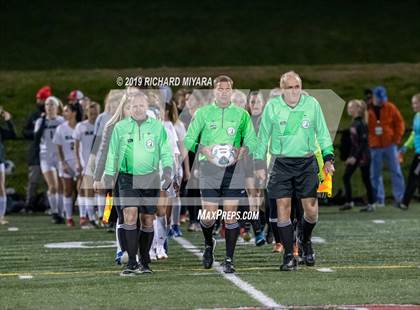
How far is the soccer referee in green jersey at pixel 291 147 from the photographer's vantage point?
12.9 meters

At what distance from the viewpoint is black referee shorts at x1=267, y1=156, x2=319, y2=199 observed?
42.5 feet

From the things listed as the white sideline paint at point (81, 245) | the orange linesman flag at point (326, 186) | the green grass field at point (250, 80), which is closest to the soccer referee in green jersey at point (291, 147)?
the orange linesman flag at point (326, 186)

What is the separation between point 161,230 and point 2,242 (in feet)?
11.1

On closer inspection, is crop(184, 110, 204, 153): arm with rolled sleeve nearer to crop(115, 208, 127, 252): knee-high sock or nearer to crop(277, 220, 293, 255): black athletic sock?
crop(115, 208, 127, 252): knee-high sock

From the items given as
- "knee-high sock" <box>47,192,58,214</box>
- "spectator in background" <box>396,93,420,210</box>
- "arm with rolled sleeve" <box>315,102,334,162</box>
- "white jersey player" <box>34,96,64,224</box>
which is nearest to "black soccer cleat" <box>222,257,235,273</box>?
"arm with rolled sleeve" <box>315,102,334,162</box>

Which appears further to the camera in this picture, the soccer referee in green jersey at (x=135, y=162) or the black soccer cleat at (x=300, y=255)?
the black soccer cleat at (x=300, y=255)

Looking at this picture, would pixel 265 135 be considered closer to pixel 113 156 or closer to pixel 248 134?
pixel 248 134

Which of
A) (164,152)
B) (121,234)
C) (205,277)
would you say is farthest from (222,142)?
(205,277)

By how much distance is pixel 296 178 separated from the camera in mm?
13000

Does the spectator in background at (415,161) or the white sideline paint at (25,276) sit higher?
the spectator in background at (415,161)

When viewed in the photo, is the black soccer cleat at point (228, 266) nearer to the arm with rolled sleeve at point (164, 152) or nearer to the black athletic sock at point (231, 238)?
the black athletic sock at point (231, 238)

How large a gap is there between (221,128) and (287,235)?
1.23 meters

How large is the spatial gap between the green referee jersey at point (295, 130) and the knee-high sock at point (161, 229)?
2006 millimetres

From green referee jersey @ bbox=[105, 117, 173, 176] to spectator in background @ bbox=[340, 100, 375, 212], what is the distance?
1037cm
